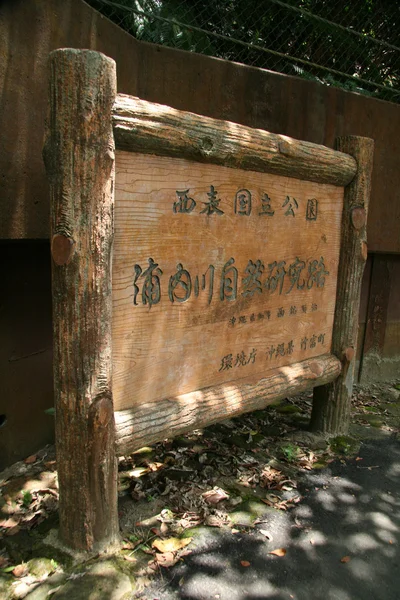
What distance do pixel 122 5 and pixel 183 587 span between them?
3.26 metres

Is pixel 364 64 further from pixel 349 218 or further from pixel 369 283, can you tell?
pixel 349 218

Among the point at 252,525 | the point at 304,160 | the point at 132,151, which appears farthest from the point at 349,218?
the point at 252,525

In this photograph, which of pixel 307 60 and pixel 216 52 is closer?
pixel 216 52

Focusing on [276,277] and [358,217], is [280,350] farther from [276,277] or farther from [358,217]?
[358,217]

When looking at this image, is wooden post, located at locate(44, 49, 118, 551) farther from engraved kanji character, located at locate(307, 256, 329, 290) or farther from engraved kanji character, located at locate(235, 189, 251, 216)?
engraved kanji character, located at locate(307, 256, 329, 290)

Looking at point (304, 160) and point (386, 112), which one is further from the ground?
point (386, 112)

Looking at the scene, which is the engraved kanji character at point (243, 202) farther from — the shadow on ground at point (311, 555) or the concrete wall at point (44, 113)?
the shadow on ground at point (311, 555)

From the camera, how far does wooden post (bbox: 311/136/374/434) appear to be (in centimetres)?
305

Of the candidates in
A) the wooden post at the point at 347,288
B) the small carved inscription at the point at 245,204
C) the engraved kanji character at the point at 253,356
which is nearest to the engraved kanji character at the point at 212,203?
the small carved inscription at the point at 245,204

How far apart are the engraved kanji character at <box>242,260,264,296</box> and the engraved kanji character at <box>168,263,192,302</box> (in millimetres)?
405

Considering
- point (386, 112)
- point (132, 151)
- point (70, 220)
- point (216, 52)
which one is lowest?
point (70, 220)

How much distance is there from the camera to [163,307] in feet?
6.85

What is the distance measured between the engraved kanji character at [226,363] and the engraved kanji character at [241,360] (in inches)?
2.0

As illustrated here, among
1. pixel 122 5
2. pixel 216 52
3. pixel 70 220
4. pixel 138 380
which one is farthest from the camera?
pixel 216 52
